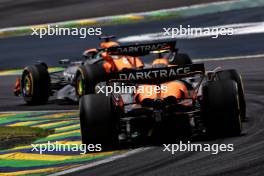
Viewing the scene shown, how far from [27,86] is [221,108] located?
743 centimetres

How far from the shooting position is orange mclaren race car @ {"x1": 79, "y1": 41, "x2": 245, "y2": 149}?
1048 centimetres

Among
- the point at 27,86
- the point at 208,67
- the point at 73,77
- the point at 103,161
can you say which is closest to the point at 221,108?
the point at 103,161

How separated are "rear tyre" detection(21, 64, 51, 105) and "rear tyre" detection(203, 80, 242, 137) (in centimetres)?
650

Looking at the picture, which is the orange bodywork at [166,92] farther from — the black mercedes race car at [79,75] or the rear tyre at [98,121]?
the black mercedes race car at [79,75]

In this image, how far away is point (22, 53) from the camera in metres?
25.2

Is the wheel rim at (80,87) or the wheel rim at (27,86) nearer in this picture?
the wheel rim at (80,87)

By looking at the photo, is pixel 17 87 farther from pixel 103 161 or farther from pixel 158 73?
pixel 103 161

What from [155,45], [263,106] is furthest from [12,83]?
[263,106]

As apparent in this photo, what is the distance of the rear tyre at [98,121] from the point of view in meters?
10.5

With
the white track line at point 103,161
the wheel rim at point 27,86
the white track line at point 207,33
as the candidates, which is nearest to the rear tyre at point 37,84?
the wheel rim at point 27,86

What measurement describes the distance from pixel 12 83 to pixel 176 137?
10341mm

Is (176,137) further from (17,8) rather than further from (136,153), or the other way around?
(17,8)

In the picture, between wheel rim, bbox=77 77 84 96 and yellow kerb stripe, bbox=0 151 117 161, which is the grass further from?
wheel rim, bbox=77 77 84 96

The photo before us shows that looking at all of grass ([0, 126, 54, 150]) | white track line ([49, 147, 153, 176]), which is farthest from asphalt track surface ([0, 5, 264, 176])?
grass ([0, 126, 54, 150])
